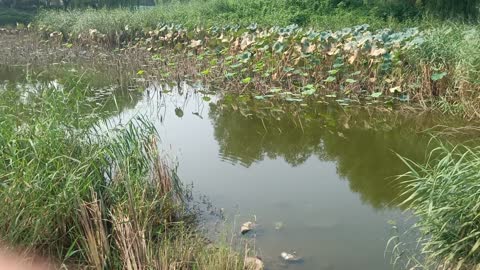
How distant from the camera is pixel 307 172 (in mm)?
5762

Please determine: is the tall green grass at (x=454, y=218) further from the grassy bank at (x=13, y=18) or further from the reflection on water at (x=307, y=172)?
the grassy bank at (x=13, y=18)

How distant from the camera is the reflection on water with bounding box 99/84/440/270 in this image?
407 centimetres

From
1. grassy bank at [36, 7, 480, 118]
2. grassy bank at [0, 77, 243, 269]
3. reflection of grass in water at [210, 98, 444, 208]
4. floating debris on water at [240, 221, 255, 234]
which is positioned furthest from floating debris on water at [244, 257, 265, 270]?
grassy bank at [36, 7, 480, 118]

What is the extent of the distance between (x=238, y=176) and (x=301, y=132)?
79.6 inches

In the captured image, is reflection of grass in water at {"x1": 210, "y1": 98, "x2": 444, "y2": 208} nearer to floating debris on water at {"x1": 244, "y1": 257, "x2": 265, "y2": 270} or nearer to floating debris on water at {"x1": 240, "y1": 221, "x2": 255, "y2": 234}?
floating debris on water at {"x1": 240, "y1": 221, "x2": 255, "y2": 234}

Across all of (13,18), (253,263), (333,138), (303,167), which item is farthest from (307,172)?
(13,18)

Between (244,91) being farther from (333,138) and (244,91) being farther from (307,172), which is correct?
(307,172)

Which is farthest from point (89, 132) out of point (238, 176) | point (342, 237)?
point (342, 237)

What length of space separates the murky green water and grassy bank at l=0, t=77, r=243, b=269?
0.66 m

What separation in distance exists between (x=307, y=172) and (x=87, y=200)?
2.92 metres

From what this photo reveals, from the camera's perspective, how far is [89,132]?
4.15 metres

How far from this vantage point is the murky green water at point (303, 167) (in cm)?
409

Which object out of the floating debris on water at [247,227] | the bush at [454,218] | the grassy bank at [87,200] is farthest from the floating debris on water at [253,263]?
the bush at [454,218]

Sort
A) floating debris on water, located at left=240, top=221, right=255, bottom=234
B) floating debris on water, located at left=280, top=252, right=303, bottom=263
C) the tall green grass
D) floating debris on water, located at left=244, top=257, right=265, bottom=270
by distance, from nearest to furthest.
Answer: the tall green grass < floating debris on water, located at left=244, top=257, right=265, bottom=270 < floating debris on water, located at left=280, top=252, right=303, bottom=263 < floating debris on water, located at left=240, top=221, right=255, bottom=234
